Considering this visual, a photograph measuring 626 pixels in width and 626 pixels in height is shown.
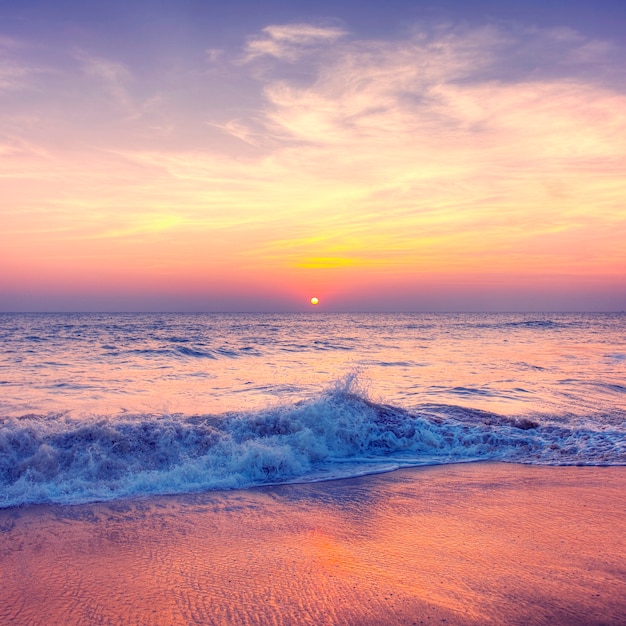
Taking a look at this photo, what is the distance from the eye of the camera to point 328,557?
5090 millimetres

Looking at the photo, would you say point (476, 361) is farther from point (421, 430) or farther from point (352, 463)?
point (352, 463)

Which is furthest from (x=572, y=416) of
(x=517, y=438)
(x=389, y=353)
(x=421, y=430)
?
(x=389, y=353)

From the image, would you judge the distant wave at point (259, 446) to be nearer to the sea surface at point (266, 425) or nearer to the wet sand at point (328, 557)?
the sea surface at point (266, 425)

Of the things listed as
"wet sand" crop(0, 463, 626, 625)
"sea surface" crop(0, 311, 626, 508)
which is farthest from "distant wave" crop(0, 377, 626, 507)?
"wet sand" crop(0, 463, 626, 625)

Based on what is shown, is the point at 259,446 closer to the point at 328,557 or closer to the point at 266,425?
the point at 266,425

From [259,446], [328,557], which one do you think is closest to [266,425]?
[259,446]

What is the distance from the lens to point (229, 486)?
25.4ft

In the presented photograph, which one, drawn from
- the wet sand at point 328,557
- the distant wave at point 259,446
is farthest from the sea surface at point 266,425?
the wet sand at point 328,557

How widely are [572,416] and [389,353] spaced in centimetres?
1676

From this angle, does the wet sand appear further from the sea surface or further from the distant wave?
the sea surface

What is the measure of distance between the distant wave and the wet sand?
2.62 ft

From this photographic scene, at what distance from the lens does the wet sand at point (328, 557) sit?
4.13 m

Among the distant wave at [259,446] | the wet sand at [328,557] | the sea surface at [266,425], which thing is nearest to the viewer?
the wet sand at [328,557]

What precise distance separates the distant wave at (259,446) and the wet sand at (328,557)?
798 mm
